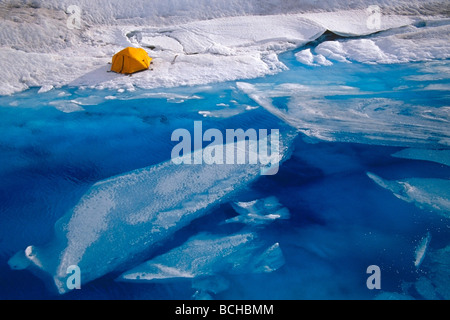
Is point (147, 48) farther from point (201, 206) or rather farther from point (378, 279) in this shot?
point (378, 279)

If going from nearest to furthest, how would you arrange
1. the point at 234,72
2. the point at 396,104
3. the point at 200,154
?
the point at 200,154 < the point at 396,104 < the point at 234,72

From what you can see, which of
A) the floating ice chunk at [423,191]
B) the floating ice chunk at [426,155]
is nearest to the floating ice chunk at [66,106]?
the floating ice chunk at [423,191]

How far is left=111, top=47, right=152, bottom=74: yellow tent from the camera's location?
181 inches

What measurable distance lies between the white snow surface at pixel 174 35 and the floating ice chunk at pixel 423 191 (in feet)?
9.18

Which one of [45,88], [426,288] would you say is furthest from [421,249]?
[45,88]

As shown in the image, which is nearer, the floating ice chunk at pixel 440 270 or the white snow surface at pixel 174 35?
the floating ice chunk at pixel 440 270

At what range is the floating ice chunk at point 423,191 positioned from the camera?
93.7 inches

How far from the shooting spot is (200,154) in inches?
119

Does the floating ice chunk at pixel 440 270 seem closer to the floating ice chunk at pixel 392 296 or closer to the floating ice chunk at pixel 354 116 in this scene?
the floating ice chunk at pixel 392 296

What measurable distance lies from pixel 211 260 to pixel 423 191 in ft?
5.83

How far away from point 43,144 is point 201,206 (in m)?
1.96

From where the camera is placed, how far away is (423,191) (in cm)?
252

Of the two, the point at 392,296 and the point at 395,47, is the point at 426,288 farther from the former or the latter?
the point at 395,47

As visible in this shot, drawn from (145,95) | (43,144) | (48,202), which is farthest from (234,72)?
(48,202)
